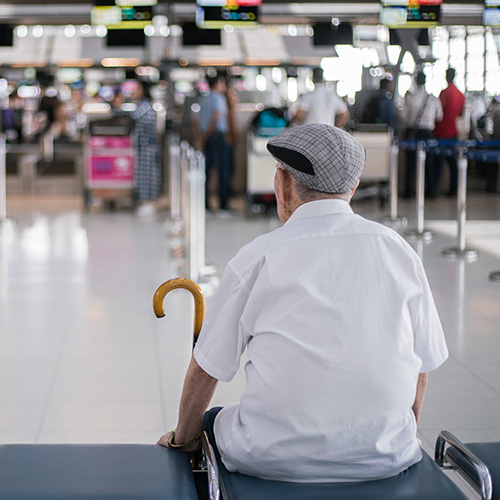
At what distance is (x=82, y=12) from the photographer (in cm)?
1470

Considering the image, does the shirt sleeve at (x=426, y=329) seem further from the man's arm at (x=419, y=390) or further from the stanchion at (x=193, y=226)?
the stanchion at (x=193, y=226)

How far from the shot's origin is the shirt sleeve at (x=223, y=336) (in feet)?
6.31

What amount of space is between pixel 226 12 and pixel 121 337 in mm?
8373

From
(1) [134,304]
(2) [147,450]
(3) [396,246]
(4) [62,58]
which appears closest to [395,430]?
(3) [396,246]

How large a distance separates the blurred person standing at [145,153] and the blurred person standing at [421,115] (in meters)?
3.93

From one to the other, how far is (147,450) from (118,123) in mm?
10330

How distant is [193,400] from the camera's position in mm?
2057

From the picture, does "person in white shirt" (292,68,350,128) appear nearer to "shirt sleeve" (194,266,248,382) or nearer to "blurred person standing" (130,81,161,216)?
"blurred person standing" (130,81,161,216)

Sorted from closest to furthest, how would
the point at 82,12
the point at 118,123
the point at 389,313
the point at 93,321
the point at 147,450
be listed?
1. the point at 389,313
2. the point at 147,450
3. the point at 93,321
4. the point at 118,123
5. the point at 82,12

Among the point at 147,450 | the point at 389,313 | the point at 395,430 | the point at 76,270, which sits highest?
the point at 389,313

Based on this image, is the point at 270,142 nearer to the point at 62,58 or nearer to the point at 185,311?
the point at 185,311

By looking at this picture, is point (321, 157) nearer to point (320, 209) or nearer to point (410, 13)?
point (320, 209)

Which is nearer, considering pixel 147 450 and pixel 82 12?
pixel 147 450

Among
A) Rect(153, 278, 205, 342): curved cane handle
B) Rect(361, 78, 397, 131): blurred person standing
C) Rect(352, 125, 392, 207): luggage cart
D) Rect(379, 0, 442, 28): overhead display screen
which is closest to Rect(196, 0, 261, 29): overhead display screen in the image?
Rect(379, 0, 442, 28): overhead display screen
